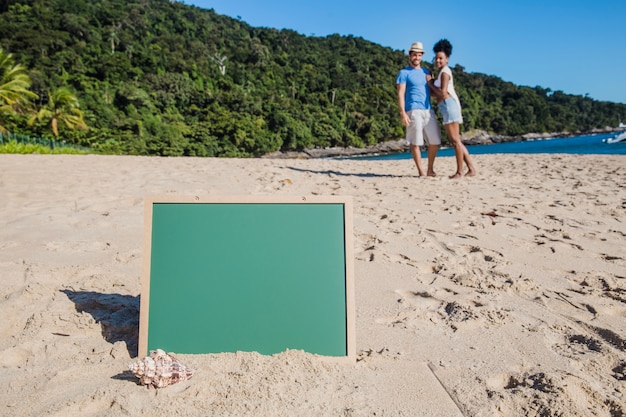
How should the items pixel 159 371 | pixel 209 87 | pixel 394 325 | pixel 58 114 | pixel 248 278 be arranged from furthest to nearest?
pixel 209 87 → pixel 58 114 → pixel 394 325 → pixel 248 278 → pixel 159 371

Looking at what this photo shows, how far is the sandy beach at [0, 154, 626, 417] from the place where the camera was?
1.25 m

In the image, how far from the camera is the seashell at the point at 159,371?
4.21ft

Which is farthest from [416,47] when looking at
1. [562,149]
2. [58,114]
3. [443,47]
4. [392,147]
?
[392,147]

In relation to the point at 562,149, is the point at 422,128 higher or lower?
lower

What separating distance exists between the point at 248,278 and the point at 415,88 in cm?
511

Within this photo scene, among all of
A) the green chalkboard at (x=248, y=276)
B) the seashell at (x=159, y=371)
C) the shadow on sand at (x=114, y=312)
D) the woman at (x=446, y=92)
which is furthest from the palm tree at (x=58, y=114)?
the seashell at (x=159, y=371)

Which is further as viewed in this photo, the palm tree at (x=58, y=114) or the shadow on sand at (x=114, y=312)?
the palm tree at (x=58, y=114)

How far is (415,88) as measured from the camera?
596 cm

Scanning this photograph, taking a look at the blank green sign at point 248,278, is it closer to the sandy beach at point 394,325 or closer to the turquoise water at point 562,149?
the sandy beach at point 394,325

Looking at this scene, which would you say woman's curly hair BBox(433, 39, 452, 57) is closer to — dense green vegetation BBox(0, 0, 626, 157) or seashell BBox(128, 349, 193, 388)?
seashell BBox(128, 349, 193, 388)

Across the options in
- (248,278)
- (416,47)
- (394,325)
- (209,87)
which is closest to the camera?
(248,278)

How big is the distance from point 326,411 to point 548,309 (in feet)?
4.08

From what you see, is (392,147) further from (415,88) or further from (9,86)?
(415,88)

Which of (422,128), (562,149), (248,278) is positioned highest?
(562,149)
